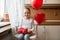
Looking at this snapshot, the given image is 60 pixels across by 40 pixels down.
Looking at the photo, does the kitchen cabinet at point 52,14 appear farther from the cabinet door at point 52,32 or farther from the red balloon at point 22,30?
the red balloon at point 22,30

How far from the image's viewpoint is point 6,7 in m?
2.95

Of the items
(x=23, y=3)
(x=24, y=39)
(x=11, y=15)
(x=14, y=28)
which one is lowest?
(x=24, y=39)

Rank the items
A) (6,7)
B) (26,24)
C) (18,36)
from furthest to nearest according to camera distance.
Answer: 1. (6,7)
2. (26,24)
3. (18,36)

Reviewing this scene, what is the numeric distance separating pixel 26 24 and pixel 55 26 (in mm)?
715

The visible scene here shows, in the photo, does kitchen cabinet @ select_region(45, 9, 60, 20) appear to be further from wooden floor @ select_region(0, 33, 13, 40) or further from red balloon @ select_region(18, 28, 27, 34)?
wooden floor @ select_region(0, 33, 13, 40)

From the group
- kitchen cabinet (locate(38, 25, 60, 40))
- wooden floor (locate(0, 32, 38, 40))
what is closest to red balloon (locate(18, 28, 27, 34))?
wooden floor (locate(0, 32, 38, 40))

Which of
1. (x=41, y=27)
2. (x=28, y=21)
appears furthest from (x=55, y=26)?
(x=28, y=21)

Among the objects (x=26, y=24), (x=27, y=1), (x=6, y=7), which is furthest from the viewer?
(x=27, y=1)

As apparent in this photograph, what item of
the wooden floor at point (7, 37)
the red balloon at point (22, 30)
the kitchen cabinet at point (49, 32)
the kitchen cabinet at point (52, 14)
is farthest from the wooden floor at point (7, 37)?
the kitchen cabinet at point (52, 14)

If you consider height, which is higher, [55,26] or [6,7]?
[6,7]

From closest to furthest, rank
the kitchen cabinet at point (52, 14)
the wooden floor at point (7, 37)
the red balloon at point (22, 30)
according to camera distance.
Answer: the wooden floor at point (7, 37) → the red balloon at point (22, 30) → the kitchen cabinet at point (52, 14)

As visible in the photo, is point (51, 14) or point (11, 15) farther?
point (51, 14)

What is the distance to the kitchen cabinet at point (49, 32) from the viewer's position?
10.2 feet

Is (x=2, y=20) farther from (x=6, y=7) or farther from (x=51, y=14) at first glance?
(x=51, y=14)
